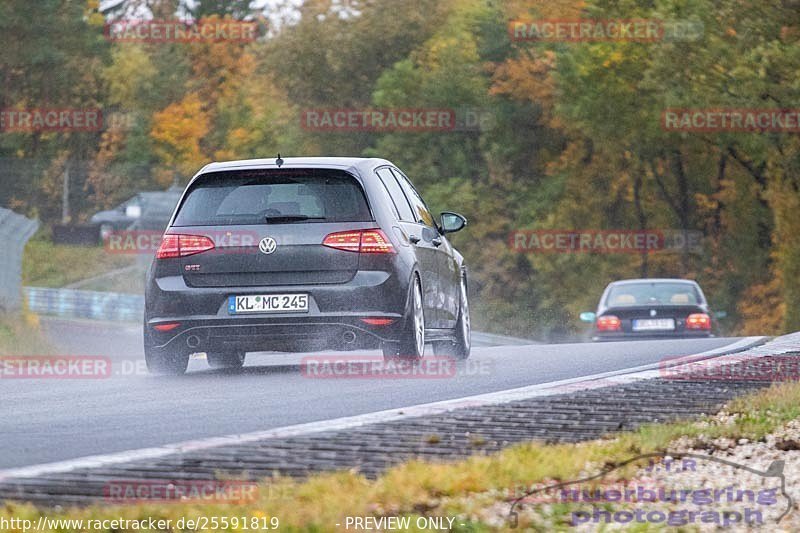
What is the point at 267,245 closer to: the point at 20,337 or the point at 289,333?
the point at 289,333

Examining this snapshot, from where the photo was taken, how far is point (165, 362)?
13398 millimetres

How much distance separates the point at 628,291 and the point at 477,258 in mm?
40245

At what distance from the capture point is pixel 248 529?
553 cm

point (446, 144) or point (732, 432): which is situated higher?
point (446, 144)

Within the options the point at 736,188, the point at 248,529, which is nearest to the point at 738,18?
the point at 736,188

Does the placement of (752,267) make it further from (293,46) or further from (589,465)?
(589,465)
